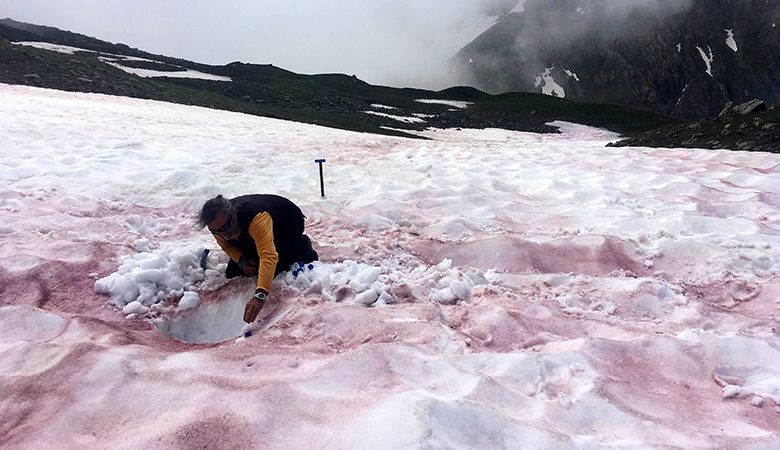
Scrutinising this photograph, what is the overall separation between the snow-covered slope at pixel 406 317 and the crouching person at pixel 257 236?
241mm

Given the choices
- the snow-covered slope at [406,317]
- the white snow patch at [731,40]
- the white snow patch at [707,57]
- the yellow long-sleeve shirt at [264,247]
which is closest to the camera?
the snow-covered slope at [406,317]

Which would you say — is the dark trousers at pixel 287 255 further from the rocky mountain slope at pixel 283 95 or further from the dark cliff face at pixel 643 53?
Result: the dark cliff face at pixel 643 53

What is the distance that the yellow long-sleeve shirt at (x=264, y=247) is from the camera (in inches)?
165

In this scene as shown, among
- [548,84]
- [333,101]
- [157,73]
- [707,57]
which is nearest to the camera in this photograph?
[333,101]

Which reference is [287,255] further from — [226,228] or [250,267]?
[226,228]

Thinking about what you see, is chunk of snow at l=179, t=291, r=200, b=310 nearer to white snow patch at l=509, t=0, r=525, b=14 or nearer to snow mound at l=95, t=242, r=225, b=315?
snow mound at l=95, t=242, r=225, b=315

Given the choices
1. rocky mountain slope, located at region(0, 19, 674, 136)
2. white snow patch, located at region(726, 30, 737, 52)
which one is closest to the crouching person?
rocky mountain slope, located at region(0, 19, 674, 136)

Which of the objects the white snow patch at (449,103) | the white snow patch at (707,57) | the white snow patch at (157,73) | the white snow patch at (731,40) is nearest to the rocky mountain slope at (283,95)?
the white snow patch at (157,73)

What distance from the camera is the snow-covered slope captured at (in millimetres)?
2789

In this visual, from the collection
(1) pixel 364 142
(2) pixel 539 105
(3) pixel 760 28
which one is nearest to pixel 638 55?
(3) pixel 760 28

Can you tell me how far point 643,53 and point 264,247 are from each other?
477ft

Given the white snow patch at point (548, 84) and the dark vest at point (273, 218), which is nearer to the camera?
the dark vest at point (273, 218)

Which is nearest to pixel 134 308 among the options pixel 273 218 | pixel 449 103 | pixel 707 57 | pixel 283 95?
pixel 273 218

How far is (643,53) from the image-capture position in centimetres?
12912
